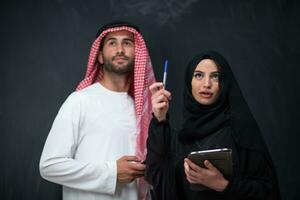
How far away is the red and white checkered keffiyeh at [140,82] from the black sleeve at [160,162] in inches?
9.3

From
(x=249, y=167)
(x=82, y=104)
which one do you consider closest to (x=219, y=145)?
(x=249, y=167)

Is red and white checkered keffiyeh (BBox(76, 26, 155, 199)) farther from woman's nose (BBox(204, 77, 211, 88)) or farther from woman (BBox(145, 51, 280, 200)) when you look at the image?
woman's nose (BBox(204, 77, 211, 88))

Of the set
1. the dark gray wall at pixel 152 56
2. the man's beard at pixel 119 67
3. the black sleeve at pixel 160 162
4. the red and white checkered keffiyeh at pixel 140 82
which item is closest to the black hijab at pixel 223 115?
the black sleeve at pixel 160 162

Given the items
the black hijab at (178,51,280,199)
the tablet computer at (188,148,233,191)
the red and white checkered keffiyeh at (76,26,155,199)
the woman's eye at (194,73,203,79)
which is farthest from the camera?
the red and white checkered keffiyeh at (76,26,155,199)

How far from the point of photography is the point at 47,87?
2.39 meters

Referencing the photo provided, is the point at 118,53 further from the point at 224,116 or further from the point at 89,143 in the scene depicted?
the point at 224,116

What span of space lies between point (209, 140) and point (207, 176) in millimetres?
238

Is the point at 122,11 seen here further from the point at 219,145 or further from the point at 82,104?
the point at 219,145

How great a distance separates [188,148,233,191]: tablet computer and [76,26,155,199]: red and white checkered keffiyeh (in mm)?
488

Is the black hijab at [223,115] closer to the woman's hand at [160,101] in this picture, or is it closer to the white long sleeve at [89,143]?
the woman's hand at [160,101]

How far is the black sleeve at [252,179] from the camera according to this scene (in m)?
1.57

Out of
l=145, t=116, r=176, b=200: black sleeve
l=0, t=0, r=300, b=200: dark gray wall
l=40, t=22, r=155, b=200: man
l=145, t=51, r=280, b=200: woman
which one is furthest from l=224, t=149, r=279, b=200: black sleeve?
l=0, t=0, r=300, b=200: dark gray wall

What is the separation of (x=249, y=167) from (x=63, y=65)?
4.10ft

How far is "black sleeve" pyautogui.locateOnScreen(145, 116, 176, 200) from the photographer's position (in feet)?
5.56
